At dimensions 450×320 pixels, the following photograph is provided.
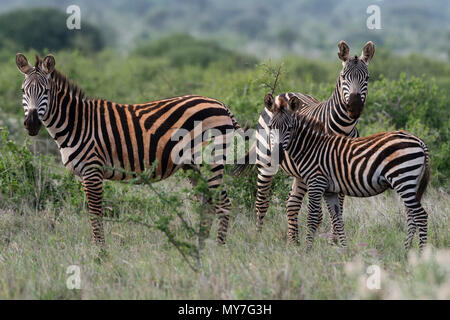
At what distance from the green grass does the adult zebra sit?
0.61m

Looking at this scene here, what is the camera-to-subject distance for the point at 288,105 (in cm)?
683

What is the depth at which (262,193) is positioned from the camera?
7875mm

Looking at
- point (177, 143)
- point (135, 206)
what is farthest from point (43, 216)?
point (177, 143)

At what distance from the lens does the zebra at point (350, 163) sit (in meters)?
6.29

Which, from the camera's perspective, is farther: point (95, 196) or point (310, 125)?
point (310, 125)

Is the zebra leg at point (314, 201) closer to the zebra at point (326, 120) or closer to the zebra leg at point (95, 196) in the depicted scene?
the zebra at point (326, 120)

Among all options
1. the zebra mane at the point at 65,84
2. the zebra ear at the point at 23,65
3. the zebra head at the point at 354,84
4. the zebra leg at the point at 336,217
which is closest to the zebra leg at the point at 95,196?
the zebra mane at the point at 65,84

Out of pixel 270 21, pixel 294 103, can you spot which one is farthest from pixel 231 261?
pixel 270 21

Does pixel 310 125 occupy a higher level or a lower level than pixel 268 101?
lower

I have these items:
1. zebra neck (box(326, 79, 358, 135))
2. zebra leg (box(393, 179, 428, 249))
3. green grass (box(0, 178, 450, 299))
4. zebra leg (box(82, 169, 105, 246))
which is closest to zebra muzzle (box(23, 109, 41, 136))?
zebra leg (box(82, 169, 105, 246))

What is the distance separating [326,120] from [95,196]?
3.13 metres

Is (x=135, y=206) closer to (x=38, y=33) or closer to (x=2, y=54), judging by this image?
(x=2, y=54)

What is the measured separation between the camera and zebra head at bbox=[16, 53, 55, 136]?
652 cm

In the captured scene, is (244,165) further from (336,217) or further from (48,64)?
(48,64)
